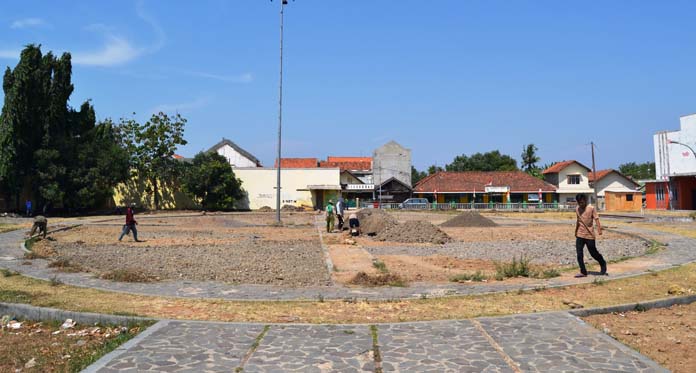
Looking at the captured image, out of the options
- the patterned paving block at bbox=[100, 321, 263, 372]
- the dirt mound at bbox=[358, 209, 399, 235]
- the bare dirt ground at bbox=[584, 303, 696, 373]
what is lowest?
the bare dirt ground at bbox=[584, 303, 696, 373]

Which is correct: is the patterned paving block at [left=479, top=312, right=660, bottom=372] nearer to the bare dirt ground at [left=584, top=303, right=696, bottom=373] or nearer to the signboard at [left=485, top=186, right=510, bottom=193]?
the bare dirt ground at [left=584, top=303, right=696, bottom=373]

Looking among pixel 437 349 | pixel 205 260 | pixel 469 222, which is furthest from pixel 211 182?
pixel 437 349

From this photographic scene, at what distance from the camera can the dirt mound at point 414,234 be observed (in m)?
21.3

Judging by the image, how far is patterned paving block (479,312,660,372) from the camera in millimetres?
5391

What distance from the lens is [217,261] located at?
47.6 ft

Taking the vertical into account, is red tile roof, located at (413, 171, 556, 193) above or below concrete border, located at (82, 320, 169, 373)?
above

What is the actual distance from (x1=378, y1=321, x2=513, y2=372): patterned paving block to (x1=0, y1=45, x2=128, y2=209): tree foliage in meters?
42.9

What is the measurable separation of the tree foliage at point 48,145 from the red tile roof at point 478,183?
35.9 m

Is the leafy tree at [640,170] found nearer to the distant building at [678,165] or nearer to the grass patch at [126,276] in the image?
the distant building at [678,165]

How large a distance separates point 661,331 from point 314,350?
4.44 m

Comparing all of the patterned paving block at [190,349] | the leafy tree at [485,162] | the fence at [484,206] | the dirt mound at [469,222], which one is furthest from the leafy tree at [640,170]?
the patterned paving block at [190,349]

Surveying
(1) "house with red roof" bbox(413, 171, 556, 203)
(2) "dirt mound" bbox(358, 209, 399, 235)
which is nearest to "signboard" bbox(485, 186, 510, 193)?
(1) "house with red roof" bbox(413, 171, 556, 203)

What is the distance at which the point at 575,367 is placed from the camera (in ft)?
17.6

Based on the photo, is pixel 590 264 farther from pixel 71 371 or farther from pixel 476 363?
pixel 71 371
